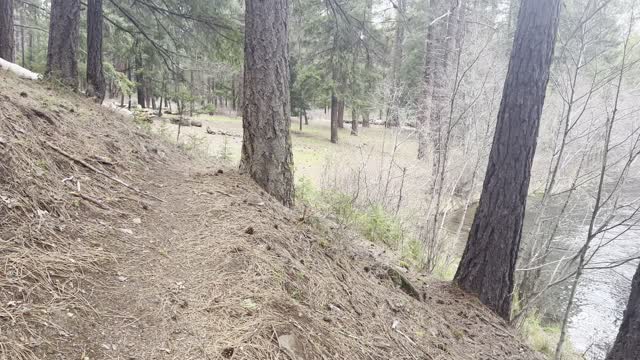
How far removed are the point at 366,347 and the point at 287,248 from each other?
3.20 ft

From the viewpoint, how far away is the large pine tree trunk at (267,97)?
13.2 feet

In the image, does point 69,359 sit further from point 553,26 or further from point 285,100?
point 553,26

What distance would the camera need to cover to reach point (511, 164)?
4.01 meters

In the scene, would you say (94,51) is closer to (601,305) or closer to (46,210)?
(46,210)

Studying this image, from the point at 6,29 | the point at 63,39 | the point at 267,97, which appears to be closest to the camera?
the point at 267,97

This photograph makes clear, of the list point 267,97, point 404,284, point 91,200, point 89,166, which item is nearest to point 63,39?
point 89,166

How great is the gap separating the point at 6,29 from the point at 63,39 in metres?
1.65

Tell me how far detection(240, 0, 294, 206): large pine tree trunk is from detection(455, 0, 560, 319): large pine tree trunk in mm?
2073

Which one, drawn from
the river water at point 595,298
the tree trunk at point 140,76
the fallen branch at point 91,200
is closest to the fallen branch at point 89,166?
the fallen branch at point 91,200

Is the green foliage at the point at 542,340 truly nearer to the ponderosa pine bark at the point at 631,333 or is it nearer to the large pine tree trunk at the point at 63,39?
the ponderosa pine bark at the point at 631,333

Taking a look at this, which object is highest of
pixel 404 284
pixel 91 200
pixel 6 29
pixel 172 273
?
pixel 6 29

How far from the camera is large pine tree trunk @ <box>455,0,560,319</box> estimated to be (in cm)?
385

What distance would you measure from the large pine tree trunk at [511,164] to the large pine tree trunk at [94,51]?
568cm

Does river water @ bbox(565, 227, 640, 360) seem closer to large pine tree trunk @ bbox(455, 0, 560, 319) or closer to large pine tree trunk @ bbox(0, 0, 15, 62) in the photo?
large pine tree trunk @ bbox(455, 0, 560, 319)
